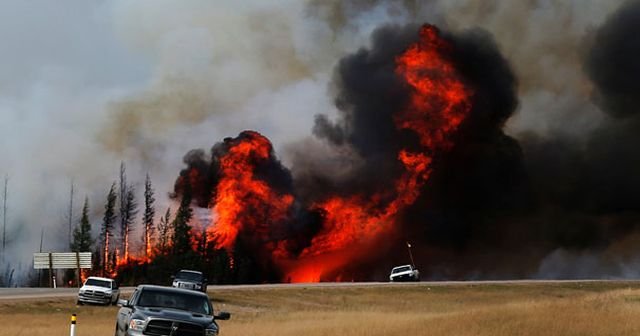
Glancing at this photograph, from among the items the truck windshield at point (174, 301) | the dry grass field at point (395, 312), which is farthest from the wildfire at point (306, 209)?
the truck windshield at point (174, 301)

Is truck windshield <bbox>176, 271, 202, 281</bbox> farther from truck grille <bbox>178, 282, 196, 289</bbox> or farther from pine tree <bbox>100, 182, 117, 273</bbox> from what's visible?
pine tree <bbox>100, 182, 117, 273</bbox>

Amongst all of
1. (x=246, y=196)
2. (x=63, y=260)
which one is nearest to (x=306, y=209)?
(x=246, y=196)

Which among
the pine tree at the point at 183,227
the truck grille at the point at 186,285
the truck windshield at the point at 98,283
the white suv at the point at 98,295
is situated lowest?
the white suv at the point at 98,295

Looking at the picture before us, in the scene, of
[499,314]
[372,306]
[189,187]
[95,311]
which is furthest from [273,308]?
[189,187]

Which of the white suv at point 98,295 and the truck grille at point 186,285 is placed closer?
the white suv at point 98,295

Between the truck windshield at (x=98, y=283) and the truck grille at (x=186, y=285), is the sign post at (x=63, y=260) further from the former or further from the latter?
the truck grille at (x=186, y=285)

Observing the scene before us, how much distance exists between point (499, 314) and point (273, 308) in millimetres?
25051

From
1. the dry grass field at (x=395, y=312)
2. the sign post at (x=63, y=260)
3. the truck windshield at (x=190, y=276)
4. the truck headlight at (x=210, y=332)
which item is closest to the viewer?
the truck headlight at (x=210, y=332)

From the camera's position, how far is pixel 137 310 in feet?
70.1

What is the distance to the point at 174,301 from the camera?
73.3 ft

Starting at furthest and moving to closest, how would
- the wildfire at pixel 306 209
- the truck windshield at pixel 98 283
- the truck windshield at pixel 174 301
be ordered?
the wildfire at pixel 306 209 < the truck windshield at pixel 98 283 < the truck windshield at pixel 174 301

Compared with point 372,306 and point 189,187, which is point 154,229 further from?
point 372,306

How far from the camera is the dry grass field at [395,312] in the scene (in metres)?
32.2

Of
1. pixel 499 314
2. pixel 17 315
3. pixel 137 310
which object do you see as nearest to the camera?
pixel 137 310
